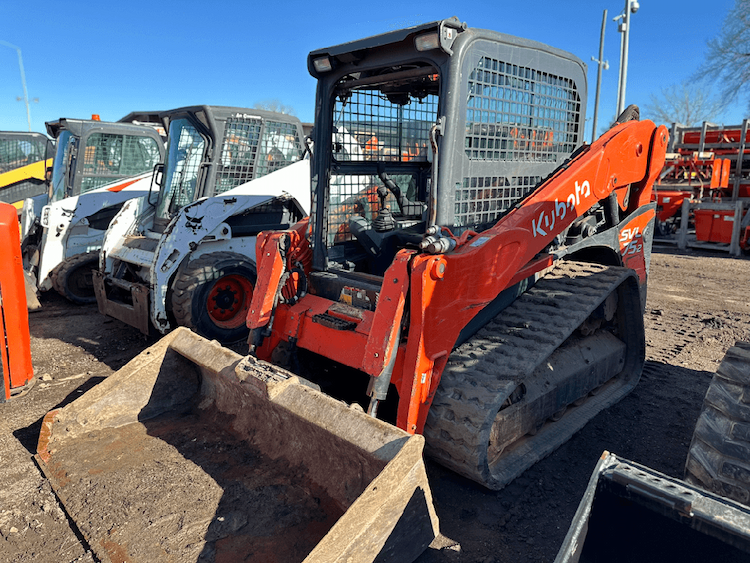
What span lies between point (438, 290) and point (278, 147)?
468 cm

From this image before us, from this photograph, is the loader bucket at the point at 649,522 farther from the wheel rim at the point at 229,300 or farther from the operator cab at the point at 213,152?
the operator cab at the point at 213,152

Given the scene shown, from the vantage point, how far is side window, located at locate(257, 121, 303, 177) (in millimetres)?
6633

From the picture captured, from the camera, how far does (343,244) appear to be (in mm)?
3992

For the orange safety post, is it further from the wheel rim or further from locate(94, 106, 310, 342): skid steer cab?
the wheel rim

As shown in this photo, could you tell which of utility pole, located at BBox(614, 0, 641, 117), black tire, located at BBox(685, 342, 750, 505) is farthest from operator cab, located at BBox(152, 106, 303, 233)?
utility pole, located at BBox(614, 0, 641, 117)

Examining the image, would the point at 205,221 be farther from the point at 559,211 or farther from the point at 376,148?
the point at 559,211

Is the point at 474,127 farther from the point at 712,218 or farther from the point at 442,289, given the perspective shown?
the point at 712,218

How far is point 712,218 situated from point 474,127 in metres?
11.0

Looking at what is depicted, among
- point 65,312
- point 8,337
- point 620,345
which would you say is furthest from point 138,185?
point 620,345

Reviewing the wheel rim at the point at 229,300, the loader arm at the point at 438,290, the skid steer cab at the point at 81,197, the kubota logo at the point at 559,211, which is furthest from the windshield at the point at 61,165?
the kubota logo at the point at 559,211

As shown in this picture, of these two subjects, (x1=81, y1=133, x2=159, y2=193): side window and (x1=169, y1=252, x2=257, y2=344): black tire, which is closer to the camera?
(x1=169, y1=252, x2=257, y2=344): black tire

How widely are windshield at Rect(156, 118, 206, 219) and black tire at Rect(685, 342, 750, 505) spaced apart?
5.59 metres

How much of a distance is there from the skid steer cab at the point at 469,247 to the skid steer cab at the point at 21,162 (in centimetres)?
1191

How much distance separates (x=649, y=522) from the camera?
1.80m
